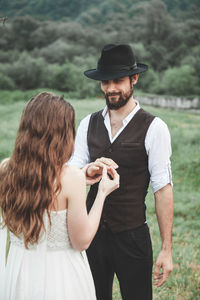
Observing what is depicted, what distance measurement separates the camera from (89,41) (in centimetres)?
2897

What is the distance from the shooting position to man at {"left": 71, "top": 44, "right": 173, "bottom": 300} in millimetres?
2188

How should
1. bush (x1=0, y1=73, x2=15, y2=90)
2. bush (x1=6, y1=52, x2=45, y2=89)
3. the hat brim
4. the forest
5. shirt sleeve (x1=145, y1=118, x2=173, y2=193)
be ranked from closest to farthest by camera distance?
1. shirt sleeve (x1=145, y1=118, x2=173, y2=193)
2. the hat brim
3. bush (x1=0, y1=73, x2=15, y2=90)
4. bush (x1=6, y1=52, x2=45, y2=89)
5. the forest

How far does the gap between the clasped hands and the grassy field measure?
6.19 feet

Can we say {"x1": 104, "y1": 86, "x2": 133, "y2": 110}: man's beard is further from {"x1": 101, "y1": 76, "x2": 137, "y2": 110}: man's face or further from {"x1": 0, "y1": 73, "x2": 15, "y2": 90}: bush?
{"x1": 0, "y1": 73, "x2": 15, "y2": 90}: bush

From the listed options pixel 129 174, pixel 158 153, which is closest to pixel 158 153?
pixel 158 153

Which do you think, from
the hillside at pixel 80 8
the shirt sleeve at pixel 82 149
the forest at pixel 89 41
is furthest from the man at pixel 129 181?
the hillside at pixel 80 8

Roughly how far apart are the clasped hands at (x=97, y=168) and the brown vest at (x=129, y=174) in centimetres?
20

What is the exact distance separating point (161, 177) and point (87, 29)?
104ft

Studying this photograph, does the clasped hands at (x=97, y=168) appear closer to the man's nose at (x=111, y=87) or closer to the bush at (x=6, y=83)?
the man's nose at (x=111, y=87)

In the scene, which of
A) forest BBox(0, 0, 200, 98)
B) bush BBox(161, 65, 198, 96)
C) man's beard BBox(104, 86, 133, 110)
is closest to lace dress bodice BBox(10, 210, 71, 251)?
man's beard BBox(104, 86, 133, 110)

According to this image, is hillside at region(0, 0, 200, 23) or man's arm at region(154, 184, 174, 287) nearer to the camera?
man's arm at region(154, 184, 174, 287)

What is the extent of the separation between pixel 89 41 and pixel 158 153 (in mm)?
28566

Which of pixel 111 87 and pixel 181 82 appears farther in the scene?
pixel 181 82

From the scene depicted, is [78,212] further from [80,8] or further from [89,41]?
[80,8]
